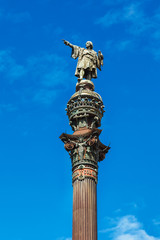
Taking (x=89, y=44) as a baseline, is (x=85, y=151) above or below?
below

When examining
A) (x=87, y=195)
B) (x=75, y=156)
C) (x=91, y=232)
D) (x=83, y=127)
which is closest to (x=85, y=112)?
(x=83, y=127)

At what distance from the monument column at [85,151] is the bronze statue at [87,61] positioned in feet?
1.66

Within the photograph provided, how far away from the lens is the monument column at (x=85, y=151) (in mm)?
31422

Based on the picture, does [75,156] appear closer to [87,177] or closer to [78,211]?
[87,177]

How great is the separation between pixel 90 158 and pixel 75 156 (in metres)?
1.05

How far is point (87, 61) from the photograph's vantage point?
131 feet

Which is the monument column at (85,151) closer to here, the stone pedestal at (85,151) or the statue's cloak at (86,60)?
the stone pedestal at (85,151)

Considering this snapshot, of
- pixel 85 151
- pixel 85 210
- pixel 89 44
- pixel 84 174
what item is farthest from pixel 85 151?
pixel 89 44

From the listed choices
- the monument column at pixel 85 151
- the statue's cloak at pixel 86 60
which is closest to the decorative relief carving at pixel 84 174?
the monument column at pixel 85 151

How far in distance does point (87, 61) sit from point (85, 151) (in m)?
8.85

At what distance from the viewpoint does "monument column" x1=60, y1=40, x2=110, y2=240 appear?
31.4 metres

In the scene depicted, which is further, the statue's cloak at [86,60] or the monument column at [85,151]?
the statue's cloak at [86,60]

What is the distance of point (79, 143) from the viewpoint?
113 feet

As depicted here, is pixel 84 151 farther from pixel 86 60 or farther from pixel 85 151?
pixel 86 60
